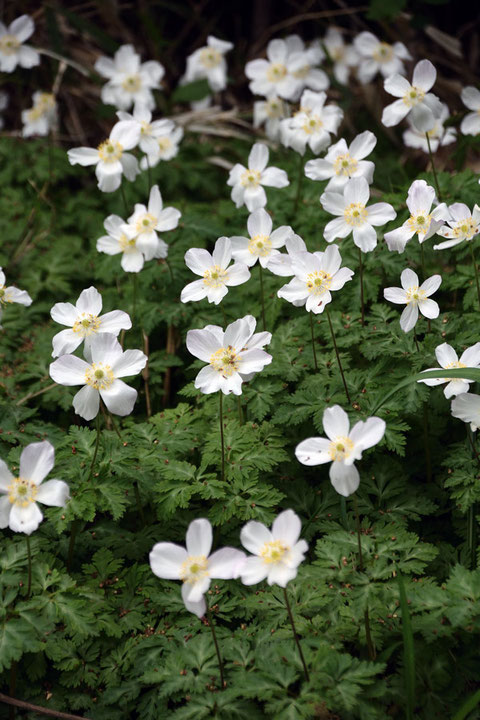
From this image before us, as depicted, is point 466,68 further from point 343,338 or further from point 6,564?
point 6,564

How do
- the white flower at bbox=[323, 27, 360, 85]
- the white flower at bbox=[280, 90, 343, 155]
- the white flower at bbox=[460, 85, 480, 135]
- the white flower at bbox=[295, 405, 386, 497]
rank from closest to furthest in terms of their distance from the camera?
the white flower at bbox=[295, 405, 386, 497]
the white flower at bbox=[460, 85, 480, 135]
the white flower at bbox=[280, 90, 343, 155]
the white flower at bbox=[323, 27, 360, 85]

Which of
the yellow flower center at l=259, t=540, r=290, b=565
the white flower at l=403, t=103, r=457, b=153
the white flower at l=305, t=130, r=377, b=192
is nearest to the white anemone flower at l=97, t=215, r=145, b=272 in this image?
the white flower at l=305, t=130, r=377, b=192

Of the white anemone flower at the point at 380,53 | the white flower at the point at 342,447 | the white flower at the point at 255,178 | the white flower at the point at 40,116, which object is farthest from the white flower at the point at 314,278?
the white flower at the point at 40,116

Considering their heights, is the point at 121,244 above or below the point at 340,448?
below

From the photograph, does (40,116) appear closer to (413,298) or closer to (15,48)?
(15,48)

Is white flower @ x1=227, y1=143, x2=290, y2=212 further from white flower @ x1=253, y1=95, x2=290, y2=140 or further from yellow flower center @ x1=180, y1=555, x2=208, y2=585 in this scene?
yellow flower center @ x1=180, y1=555, x2=208, y2=585

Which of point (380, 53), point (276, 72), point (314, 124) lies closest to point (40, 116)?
point (276, 72)
